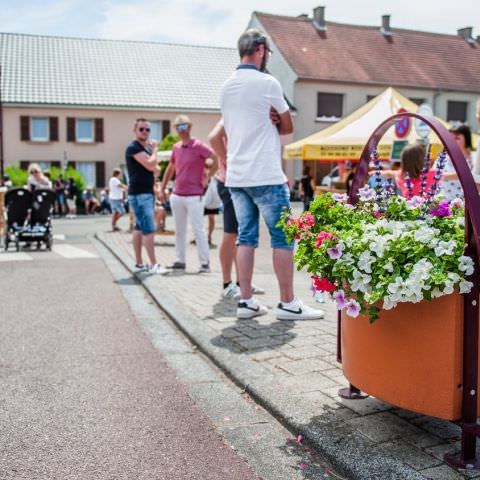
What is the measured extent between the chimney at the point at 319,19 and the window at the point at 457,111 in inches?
383

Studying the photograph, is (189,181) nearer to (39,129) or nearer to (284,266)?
(284,266)

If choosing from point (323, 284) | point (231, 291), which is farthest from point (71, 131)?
point (323, 284)

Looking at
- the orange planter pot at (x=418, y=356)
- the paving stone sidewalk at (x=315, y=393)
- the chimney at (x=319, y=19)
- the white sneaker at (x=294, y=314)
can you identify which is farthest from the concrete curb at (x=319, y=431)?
the chimney at (x=319, y=19)

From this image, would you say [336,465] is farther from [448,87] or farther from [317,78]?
[448,87]

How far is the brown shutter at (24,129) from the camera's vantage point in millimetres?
40344

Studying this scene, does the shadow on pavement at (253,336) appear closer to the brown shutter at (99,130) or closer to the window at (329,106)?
the brown shutter at (99,130)

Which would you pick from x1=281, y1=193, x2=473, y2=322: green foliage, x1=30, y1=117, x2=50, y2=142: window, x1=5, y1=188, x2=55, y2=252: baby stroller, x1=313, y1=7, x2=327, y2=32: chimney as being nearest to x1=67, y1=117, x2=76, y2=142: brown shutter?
x1=30, y1=117, x2=50, y2=142: window

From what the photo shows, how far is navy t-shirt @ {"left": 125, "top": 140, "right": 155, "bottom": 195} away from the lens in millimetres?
8320

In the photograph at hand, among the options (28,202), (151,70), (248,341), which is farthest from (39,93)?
(248,341)

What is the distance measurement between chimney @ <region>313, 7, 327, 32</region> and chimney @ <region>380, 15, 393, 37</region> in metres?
4.60

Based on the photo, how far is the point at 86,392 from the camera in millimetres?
3939

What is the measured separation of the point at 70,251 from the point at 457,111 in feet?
124

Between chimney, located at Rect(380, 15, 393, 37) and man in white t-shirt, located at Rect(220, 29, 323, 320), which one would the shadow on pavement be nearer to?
man in white t-shirt, located at Rect(220, 29, 323, 320)

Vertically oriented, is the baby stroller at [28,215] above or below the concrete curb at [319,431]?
above
